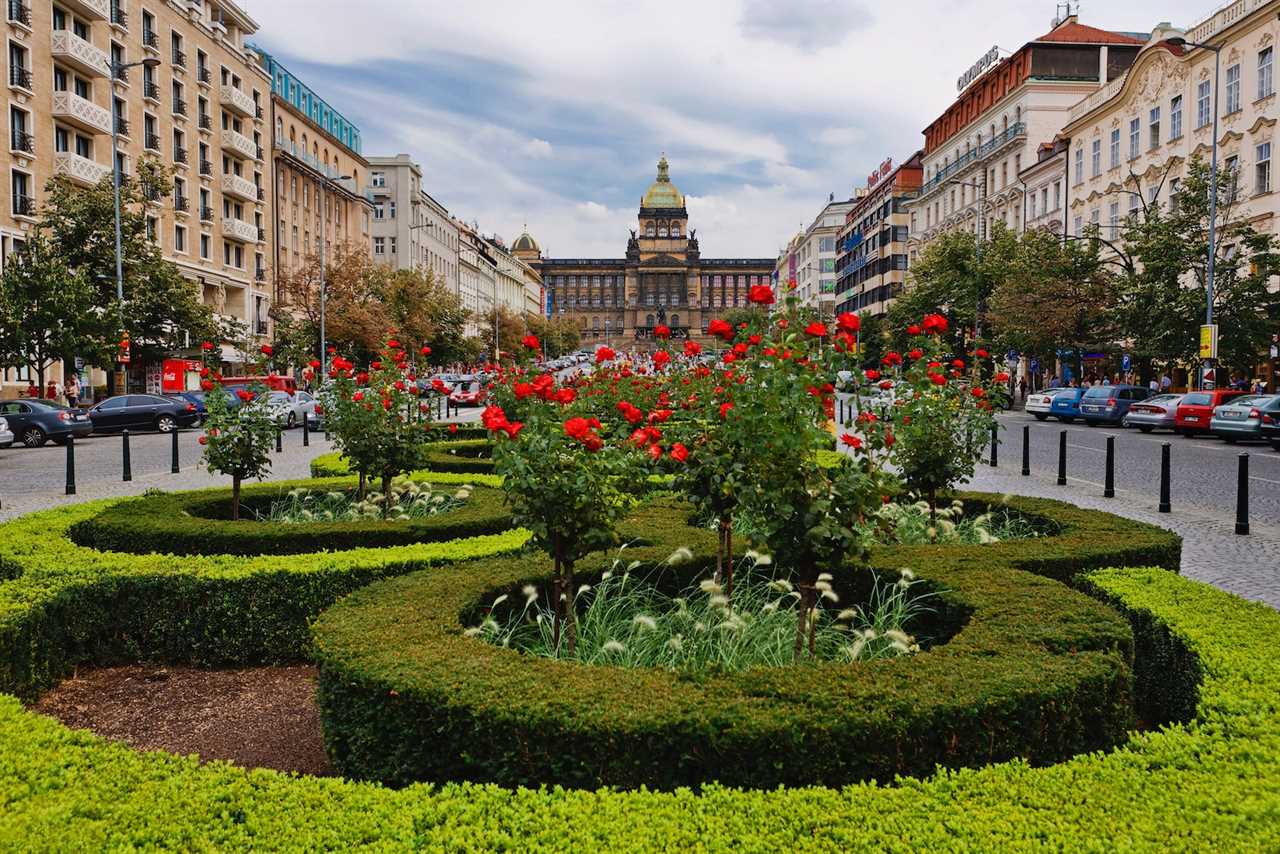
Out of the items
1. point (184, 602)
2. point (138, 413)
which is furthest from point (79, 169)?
point (184, 602)

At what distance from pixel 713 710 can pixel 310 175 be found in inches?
2879

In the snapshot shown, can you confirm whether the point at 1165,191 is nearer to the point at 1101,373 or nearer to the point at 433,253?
the point at 1101,373

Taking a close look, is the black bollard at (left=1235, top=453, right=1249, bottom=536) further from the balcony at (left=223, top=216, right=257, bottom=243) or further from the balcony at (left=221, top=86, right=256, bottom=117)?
the balcony at (left=221, top=86, right=256, bottom=117)

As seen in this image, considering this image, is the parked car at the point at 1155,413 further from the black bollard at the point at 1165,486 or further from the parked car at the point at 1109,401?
the black bollard at the point at 1165,486

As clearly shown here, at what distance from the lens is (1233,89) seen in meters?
39.4

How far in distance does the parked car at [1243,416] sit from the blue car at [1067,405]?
30.5ft

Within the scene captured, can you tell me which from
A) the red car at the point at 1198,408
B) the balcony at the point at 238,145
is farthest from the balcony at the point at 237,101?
the red car at the point at 1198,408

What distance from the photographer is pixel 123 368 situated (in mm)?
44188

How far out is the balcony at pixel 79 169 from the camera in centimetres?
3997

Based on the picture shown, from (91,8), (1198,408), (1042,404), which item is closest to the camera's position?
(1198,408)

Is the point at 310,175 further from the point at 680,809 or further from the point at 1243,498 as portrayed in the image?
the point at 680,809

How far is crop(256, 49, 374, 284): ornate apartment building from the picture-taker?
65562mm

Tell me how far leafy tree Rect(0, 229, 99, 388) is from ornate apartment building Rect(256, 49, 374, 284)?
26849 mm

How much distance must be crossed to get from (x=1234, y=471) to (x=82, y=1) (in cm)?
4285
